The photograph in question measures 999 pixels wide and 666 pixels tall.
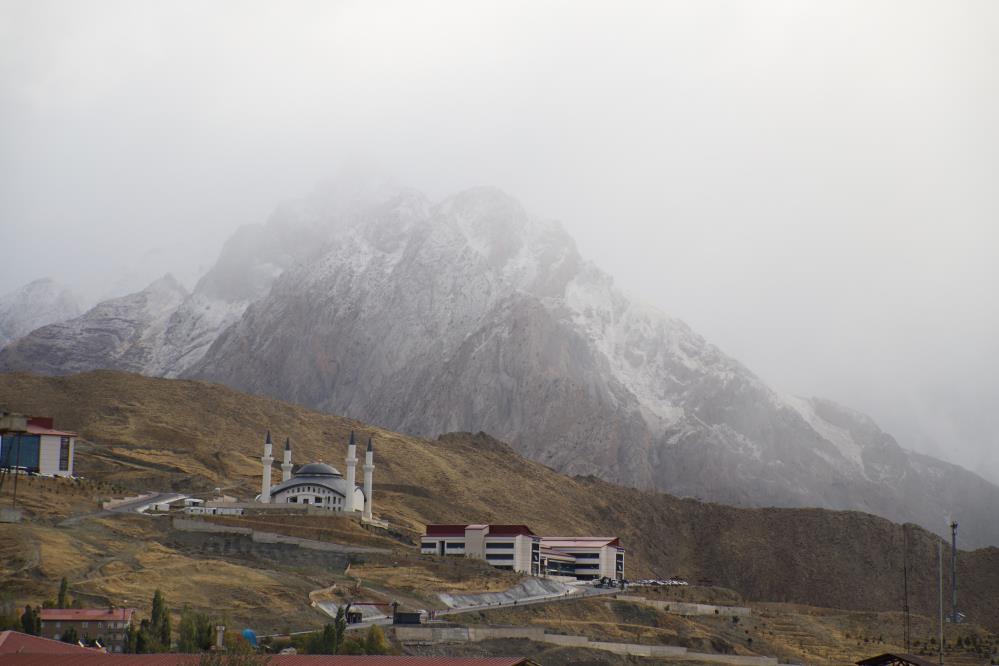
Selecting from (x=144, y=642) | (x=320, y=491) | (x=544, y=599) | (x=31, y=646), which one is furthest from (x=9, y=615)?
(x=320, y=491)

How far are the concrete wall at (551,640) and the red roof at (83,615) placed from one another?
1911cm

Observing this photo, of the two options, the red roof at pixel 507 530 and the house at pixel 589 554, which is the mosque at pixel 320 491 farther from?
the house at pixel 589 554

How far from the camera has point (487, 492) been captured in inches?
7766

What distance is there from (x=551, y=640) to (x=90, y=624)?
34.1 metres

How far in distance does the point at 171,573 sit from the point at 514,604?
28.3 metres

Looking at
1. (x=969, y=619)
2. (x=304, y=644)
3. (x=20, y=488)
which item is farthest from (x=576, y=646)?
(x=969, y=619)

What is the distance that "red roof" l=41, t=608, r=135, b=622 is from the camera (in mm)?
82750

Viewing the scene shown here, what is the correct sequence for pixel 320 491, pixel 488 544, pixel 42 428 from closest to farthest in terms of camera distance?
pixel 42 428, pixel 488 544, pixel 320 491

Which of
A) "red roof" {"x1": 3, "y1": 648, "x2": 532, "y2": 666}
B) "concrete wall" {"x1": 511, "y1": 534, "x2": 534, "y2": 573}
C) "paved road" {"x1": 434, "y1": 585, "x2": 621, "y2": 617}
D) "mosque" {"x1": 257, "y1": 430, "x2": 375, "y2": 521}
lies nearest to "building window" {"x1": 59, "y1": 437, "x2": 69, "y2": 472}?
"mosque" {"x1": 257, "y1": 430, "x2": 375, "y2": 521}

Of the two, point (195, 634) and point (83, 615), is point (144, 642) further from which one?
point (83, 615)

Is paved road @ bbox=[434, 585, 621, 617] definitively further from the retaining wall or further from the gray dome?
the gray dome

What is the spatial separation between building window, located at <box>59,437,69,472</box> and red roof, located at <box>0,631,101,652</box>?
69.9m

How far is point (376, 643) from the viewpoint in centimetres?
8375

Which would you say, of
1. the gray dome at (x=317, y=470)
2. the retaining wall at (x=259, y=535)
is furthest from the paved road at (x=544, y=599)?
the gray dome at (x=317, y=470)
